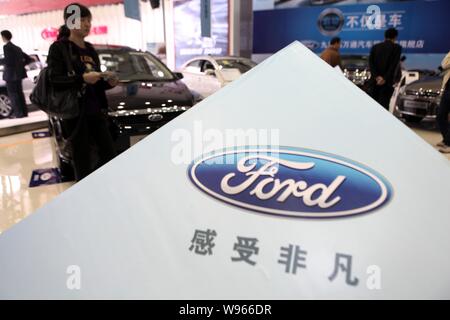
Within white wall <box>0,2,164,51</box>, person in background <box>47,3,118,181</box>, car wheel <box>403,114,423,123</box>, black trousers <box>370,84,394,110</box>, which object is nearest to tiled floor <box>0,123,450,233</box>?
car wheel <box>403,114,423,123</box>

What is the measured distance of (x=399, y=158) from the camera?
747 millimetres

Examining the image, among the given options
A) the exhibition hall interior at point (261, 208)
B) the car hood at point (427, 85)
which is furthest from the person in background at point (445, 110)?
the exhibition hall interior at point (261, 208)

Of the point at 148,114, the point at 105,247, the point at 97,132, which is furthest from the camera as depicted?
the point at 148,114

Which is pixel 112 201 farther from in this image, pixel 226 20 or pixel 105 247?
pixel 226 20

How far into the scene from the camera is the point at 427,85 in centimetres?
507

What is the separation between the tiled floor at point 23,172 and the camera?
105 inches

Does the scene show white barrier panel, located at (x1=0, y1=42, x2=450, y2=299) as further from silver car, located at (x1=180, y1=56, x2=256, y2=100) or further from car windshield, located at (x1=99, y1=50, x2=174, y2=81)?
silver car, located at (x1=180, y1=56, x2=256, y2=100)

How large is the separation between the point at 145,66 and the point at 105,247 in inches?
138

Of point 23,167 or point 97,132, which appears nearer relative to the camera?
point 97,132

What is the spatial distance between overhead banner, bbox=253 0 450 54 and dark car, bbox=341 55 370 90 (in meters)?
1.79

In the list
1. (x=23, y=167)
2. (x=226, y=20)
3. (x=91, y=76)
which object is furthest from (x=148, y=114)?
(x=226, y=20)

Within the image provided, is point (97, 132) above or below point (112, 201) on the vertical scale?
below

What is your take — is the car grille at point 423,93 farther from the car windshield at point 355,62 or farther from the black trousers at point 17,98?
the black trousers at point 17,98
